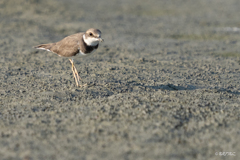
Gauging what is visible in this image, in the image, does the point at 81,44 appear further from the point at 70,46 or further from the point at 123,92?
the point at 123,92

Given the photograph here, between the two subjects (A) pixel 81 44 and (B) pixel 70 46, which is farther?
(B) pixel 70 46

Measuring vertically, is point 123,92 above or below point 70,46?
below

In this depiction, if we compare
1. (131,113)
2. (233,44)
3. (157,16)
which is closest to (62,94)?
(131,113)

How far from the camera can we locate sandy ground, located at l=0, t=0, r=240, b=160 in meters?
3.58

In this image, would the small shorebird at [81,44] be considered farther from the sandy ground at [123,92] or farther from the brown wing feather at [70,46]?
the sandy ground at [123,92]

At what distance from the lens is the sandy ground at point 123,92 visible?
11.7 ft

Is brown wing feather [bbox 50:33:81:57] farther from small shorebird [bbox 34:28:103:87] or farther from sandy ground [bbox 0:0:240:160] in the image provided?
sandy ground [bbox 0:0:240:160]

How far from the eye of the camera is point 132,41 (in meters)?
9.40

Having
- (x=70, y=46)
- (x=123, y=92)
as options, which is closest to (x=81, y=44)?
(x=70, y=46)

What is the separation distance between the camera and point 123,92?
5.36m

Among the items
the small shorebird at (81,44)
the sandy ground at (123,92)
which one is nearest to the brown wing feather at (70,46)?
the small shorebird at (81,44)

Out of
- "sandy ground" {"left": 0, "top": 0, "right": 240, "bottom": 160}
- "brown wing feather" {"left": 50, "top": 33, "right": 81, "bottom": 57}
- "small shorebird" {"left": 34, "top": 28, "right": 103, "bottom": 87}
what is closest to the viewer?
"sandy ground" {"left": 0, "top": 0, "right": 240, "bottom": 160}

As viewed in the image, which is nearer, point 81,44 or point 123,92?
point 81,44

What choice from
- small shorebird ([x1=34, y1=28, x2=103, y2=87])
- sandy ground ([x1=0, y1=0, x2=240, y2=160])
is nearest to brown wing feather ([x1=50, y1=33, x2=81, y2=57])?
small shorebird ([x1=34, y1=28, x2=103, y2=87])
